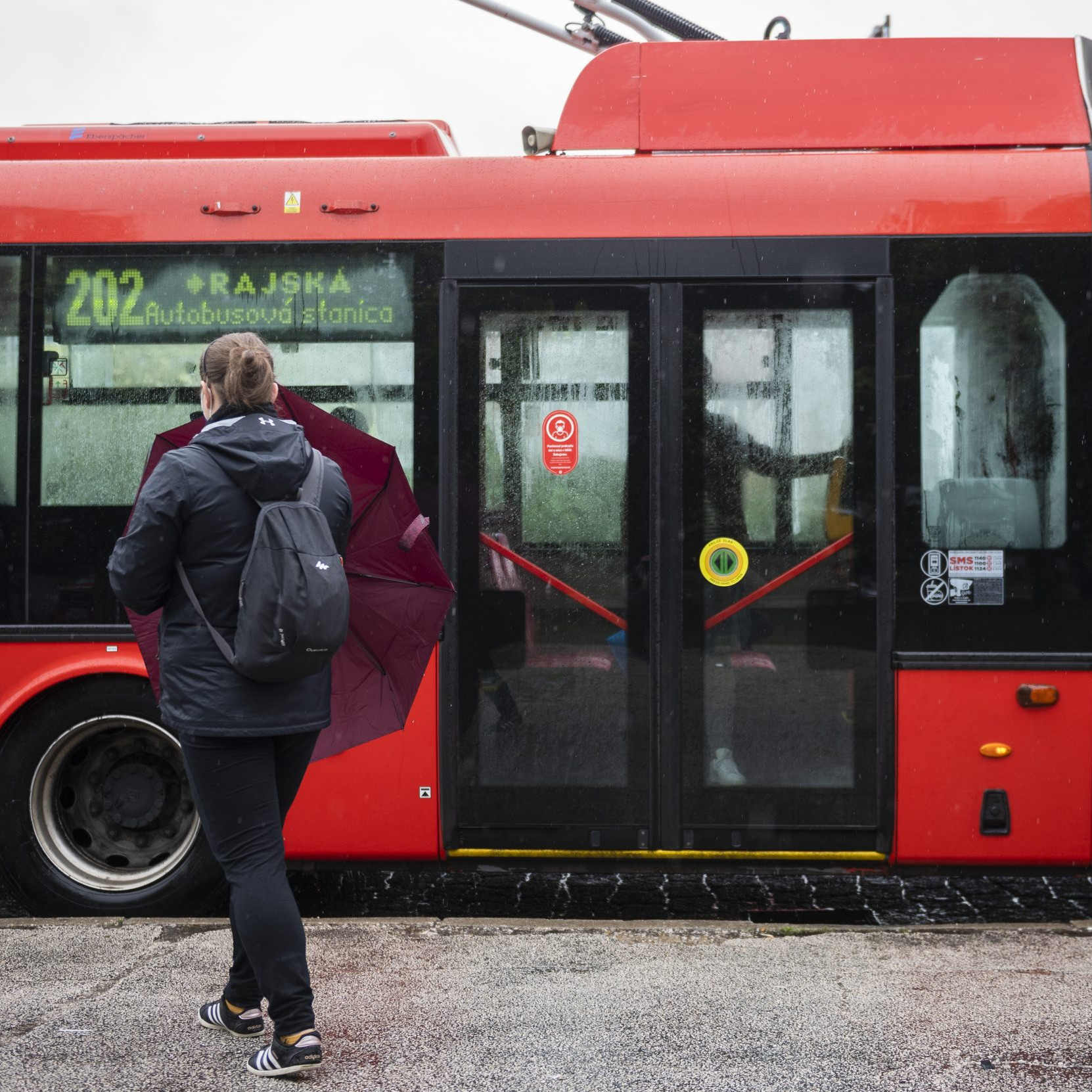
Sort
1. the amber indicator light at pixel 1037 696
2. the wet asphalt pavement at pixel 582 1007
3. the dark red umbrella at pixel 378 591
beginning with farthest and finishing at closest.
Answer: the amber indicator light at pixel 1037 696 → the dark red umbrella at pixel 378 591 → the wet asphalt pavement at pixel 582 1007

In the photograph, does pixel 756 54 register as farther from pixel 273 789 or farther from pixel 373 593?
pixel 273 789

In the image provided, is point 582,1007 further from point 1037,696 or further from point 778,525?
point 1037,696

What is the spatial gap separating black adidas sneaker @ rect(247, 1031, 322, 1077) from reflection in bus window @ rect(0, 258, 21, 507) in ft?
8.72

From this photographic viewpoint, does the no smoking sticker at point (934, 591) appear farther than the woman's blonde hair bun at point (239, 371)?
Yes

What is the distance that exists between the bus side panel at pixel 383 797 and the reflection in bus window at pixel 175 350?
1.08m

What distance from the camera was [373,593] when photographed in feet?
13.6

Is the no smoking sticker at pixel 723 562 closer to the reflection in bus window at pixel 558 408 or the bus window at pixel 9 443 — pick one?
the reflection in bus window at pixel 558 408

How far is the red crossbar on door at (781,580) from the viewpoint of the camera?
4.98 meters

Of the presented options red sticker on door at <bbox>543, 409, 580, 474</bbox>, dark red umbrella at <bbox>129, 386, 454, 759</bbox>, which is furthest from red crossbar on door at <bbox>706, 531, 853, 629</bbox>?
dark red umbrella at <bbox>129, 386, 454, 759</bbox>

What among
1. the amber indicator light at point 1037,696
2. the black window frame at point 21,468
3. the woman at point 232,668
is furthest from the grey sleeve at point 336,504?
the amber indicator light at point 1037,696

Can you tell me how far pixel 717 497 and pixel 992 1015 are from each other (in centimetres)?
210

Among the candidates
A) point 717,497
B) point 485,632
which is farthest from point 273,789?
point 717,497

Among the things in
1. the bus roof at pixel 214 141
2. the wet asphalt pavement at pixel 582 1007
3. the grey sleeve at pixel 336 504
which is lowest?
the wet asphalt pavement at pixel 582 1007

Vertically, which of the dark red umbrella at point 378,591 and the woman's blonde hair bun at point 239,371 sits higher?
the woman's blonde hair bun at point 239,371
